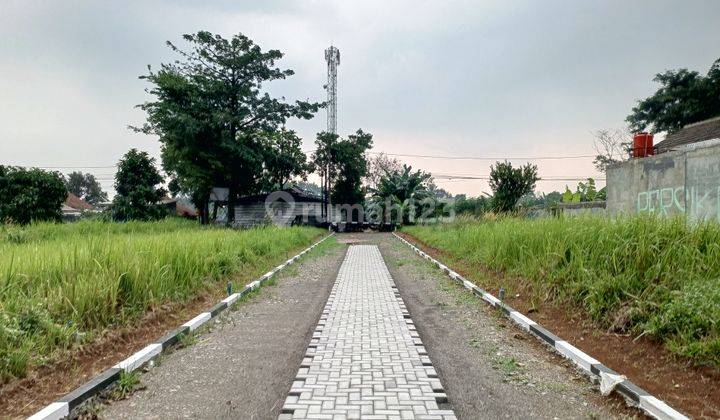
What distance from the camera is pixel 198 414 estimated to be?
3.37 meters

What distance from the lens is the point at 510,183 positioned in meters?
22.7

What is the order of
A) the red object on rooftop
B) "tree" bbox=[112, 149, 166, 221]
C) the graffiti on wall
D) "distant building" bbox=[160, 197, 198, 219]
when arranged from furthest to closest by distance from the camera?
"distant building" bbox=[160, 197, 198, 219] < "tree" bbox=[112, 149, 166, 221] < the red object on rooftop < the graffiti on wall

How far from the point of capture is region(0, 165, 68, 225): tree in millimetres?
23984

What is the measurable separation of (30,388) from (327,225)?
3319cm

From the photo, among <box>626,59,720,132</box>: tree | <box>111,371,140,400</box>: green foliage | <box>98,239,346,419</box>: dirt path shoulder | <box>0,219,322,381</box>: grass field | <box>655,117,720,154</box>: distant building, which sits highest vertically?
<box>626,59,720,132</box>: tree

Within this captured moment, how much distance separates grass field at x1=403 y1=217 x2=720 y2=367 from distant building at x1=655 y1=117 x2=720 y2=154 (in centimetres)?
1409

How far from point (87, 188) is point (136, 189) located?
5594 centimetres

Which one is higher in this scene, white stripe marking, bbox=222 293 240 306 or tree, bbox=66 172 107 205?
tree, bbox=66 172 107 205

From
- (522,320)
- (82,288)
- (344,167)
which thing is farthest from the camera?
(344,167)

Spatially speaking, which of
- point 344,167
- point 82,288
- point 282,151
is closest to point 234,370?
point 82,288

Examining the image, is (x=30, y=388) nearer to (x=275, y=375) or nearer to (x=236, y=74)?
(x=275, y=375)

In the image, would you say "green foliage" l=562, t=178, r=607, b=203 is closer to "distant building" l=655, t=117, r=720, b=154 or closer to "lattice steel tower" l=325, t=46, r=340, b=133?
"distant building" l=655, t=117, r=720, b=154

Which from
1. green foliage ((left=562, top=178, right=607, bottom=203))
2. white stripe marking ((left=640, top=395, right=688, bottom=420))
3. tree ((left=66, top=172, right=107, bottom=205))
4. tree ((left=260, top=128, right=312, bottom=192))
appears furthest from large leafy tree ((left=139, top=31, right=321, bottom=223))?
tree ((left=66, top=172, right=107, bottom=205))

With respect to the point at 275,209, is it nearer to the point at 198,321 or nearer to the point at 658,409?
the point at 198,321
